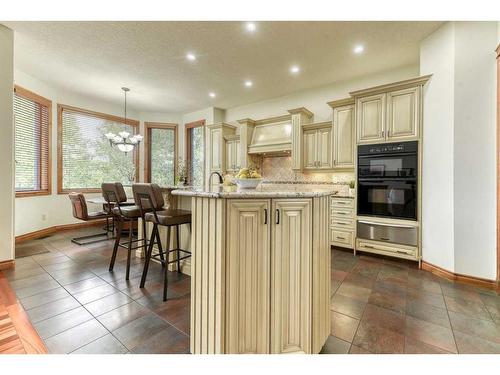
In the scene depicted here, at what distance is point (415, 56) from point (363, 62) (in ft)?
2.39

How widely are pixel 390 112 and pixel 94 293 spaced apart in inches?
167

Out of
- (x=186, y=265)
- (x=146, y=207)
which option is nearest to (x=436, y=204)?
(x=186, y=265)

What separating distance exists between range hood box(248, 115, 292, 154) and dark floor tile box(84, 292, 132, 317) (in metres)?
3.56

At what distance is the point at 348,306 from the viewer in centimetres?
202

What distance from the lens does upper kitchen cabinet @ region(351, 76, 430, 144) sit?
2926 millimetres

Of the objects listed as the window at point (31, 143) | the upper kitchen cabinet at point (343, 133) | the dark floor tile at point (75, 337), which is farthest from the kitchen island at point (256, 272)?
the window at point (31, 143)

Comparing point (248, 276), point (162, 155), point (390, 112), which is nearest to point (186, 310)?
point (248, 276)

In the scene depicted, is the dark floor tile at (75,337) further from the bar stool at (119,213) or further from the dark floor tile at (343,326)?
the dark floor tile at (343,326)

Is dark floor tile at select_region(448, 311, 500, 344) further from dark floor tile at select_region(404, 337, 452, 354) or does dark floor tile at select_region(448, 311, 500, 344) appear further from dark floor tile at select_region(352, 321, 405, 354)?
dark floor tile at select_region(352, 321, 405, 354)

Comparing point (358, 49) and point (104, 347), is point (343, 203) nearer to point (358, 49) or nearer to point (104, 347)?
point (358, 49)

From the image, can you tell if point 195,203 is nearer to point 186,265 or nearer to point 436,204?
point 186,265

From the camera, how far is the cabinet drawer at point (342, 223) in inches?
140

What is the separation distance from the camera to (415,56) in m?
3.35

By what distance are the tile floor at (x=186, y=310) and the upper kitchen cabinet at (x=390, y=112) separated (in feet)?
6.04
